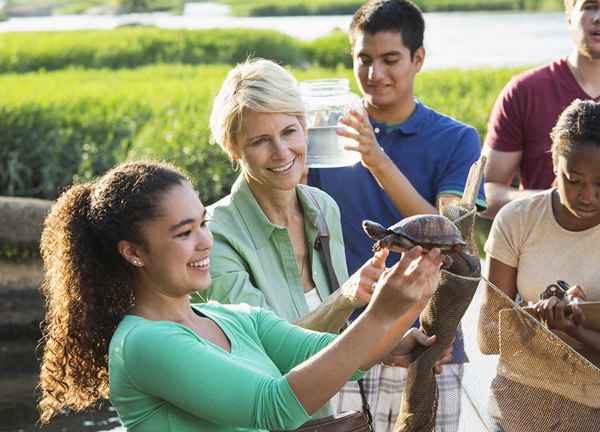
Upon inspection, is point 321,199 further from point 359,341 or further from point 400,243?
point 359,341

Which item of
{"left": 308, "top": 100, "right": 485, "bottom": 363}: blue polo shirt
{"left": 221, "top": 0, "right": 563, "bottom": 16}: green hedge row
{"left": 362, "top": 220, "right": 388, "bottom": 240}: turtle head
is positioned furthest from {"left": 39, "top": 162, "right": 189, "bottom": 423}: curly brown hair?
{"left": 221, "top": 0, "right": 563, "bottom": 16}: green hedge row

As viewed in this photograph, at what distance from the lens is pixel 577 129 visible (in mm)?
3234

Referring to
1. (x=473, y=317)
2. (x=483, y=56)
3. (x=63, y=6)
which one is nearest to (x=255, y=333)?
(x=473, y=317)

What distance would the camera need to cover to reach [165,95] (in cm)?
1033

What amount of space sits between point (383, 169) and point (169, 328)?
1.41 meters

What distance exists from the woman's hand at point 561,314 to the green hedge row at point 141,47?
1335cm

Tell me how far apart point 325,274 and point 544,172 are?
134 cm

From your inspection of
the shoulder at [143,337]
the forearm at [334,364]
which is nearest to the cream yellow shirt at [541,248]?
the forearm at [334,364]

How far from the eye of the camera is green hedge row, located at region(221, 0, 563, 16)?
26469mm

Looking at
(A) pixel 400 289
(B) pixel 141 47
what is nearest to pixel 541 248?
(A) pixel 400 289

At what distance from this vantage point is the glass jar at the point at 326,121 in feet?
12.6

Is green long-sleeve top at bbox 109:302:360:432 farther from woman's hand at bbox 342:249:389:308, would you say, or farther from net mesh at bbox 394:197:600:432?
net mesh at bbox 394:197:600:432

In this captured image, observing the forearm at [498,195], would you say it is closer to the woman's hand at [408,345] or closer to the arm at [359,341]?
the woman's hand at [408,345]

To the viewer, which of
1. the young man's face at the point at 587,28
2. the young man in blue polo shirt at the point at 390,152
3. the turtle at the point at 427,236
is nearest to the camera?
the turtle at the point at 427,236
